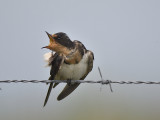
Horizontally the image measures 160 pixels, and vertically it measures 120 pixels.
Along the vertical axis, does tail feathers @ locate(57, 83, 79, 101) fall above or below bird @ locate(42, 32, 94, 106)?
below

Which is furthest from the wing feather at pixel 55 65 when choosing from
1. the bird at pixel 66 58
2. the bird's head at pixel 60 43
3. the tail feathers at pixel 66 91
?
the tail feathers at pixel 66 91

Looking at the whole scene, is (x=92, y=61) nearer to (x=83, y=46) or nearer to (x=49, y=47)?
(x=83, y=46)

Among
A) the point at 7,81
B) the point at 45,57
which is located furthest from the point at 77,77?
the point at 7,81

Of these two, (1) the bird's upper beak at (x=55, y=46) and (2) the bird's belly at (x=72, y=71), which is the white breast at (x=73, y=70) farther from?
(1) the bird's upper beak at (x=55, y=46)

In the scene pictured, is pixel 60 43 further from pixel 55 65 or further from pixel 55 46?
pixel 55 65

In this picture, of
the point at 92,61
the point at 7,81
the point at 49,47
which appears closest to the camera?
the point at 7,81

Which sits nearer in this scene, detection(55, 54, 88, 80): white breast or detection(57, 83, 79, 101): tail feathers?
detection(55, 54, 88, 80): white breast

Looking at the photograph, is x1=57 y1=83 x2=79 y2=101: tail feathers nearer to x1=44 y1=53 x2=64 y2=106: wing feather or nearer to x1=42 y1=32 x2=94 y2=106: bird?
x1=42 y1=32 x2=94 y2=106: bird

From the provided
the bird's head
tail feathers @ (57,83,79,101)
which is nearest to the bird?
the bird's head
